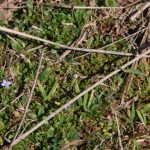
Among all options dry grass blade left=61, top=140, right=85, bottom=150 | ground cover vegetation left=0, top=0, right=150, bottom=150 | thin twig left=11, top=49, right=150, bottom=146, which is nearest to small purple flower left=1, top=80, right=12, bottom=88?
ground cover vegetation left=0, top=0, right=150, bottom=150

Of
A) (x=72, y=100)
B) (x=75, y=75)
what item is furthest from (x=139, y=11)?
(x=72, y=100)

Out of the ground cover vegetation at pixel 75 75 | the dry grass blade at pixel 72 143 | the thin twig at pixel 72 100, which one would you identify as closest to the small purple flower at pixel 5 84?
the ground cover vegetation at pixel 75 75

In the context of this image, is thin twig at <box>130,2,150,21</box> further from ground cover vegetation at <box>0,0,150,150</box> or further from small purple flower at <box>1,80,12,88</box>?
small purple flower at <box>1,80,12,88</box>

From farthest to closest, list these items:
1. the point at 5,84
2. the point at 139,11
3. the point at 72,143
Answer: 1. the point at 139,11
2. the point at 5,84
3. the point at 72,143

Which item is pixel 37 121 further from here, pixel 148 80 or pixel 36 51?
pixel 148 80

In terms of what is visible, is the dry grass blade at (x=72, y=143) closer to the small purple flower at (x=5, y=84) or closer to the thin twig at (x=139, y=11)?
the small purple flower at (x=5, y=84)

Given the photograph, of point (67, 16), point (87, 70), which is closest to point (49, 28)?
point (67, 16)

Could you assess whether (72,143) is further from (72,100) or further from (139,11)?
(139,11)

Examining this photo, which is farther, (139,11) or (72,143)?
(139,11)

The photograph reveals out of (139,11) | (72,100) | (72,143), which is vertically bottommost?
(72,143)
